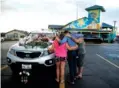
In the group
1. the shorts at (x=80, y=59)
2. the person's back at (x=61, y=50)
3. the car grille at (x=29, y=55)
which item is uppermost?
the person's back at (x=61, y=50)

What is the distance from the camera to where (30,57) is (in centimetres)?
914

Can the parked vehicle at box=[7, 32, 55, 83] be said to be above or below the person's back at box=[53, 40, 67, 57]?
below

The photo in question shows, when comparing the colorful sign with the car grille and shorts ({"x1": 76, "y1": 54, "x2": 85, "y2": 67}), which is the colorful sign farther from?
the car grille

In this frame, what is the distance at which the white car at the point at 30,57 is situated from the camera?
8.94m

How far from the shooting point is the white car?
8.94 metres

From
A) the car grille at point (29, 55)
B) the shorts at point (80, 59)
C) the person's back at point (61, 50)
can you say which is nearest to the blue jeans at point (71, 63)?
the person's back at point (61, 50)

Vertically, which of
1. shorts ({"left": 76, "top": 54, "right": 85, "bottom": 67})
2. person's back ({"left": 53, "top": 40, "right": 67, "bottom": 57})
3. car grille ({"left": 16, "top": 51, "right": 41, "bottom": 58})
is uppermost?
person's back ({"left": 53, "top": 40, "right": 67, "bottom": 57})

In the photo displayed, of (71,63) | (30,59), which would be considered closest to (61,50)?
(71,63)

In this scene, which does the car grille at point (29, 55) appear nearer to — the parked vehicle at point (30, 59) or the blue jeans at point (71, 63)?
the parked vehicle at point (30, 59)

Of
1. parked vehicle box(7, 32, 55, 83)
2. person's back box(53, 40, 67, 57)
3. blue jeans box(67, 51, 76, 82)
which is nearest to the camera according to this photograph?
person's back box(53, 40, 67, 57)

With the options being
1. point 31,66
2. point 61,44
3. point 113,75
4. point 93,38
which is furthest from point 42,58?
point 93,38

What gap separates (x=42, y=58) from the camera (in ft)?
30.0

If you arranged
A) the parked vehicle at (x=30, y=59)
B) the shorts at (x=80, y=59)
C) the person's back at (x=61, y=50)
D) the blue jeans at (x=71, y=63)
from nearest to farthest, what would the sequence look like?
the person's back at (x=61, y=50), the blue jeans at (x=71, y=63), the parked vehicle at (x=30, y=59), the shorts at (x=80, y=59)

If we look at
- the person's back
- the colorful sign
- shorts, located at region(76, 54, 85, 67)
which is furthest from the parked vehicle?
the colorful sign
